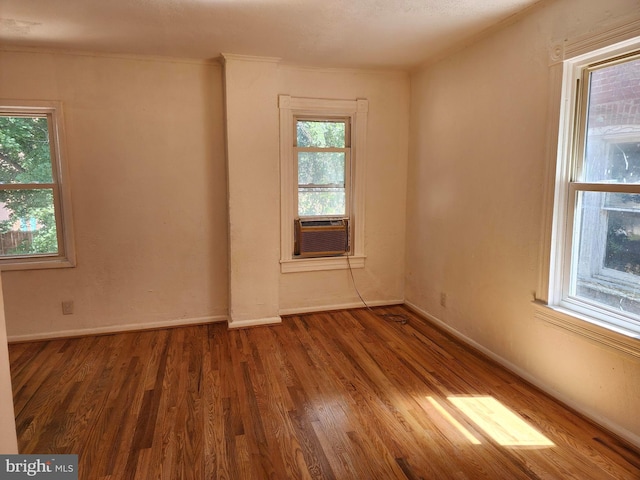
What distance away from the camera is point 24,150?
342cm

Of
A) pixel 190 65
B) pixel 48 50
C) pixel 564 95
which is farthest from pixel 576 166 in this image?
pixel 48 50

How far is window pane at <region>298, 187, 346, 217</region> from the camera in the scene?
413 centimetres

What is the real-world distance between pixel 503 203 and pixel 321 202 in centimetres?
180

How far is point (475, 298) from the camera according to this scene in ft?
10.9

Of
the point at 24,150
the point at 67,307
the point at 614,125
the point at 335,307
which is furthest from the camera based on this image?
the point at 335,307

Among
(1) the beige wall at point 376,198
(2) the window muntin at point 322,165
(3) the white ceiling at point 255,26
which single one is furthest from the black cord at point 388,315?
(3) the white ceiling at point 255,26

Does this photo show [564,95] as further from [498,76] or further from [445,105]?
[445,105]

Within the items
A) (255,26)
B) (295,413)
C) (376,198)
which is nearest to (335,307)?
(376,198)

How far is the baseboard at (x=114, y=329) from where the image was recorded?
3.52m

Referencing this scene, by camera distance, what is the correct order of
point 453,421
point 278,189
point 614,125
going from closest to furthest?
point 614,125 < point 453,421 < point 278,189

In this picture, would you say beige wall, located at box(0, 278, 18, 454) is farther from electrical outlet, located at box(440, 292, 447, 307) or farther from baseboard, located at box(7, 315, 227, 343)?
electrical outlet, located at box(440, 292, 447, 307)

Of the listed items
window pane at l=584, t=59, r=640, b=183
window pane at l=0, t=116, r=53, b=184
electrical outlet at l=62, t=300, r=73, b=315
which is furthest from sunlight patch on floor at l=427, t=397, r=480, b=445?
window pane at l=0, t=116, r=53, b=184

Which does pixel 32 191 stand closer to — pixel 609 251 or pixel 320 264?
pixel 320 264
